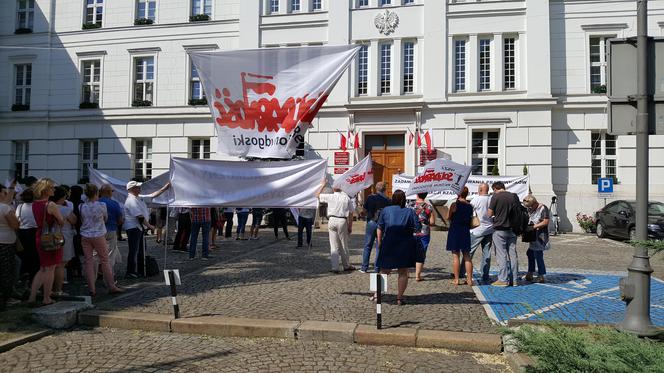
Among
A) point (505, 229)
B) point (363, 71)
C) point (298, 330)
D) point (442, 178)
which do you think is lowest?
point (298, 330)

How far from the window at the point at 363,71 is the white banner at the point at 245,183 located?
51.2ft

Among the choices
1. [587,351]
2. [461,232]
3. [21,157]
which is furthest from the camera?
[21,157]

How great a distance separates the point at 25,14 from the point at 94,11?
4657mm

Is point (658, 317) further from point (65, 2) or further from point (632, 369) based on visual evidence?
point (65, 2)

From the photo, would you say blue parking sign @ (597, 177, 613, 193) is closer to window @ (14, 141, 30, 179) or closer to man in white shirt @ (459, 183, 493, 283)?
Answer: man in white shirt @ (459, 183, 493, 283)

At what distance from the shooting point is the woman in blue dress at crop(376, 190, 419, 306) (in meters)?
6.97

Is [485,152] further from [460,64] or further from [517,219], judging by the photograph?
[517,219]

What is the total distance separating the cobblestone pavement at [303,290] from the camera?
21.8 feet

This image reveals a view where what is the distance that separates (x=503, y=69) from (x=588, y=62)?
3878mm

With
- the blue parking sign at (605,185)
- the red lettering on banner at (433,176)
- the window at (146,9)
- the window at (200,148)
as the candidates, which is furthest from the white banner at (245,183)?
the window at (146,9)

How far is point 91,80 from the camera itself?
26688 millimetres

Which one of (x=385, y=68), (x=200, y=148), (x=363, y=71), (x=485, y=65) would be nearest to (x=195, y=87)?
(x=200, y=148)

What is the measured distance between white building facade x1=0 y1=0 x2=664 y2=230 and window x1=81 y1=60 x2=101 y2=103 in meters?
0.08

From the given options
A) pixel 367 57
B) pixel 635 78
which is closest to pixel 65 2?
pixel 367 57
